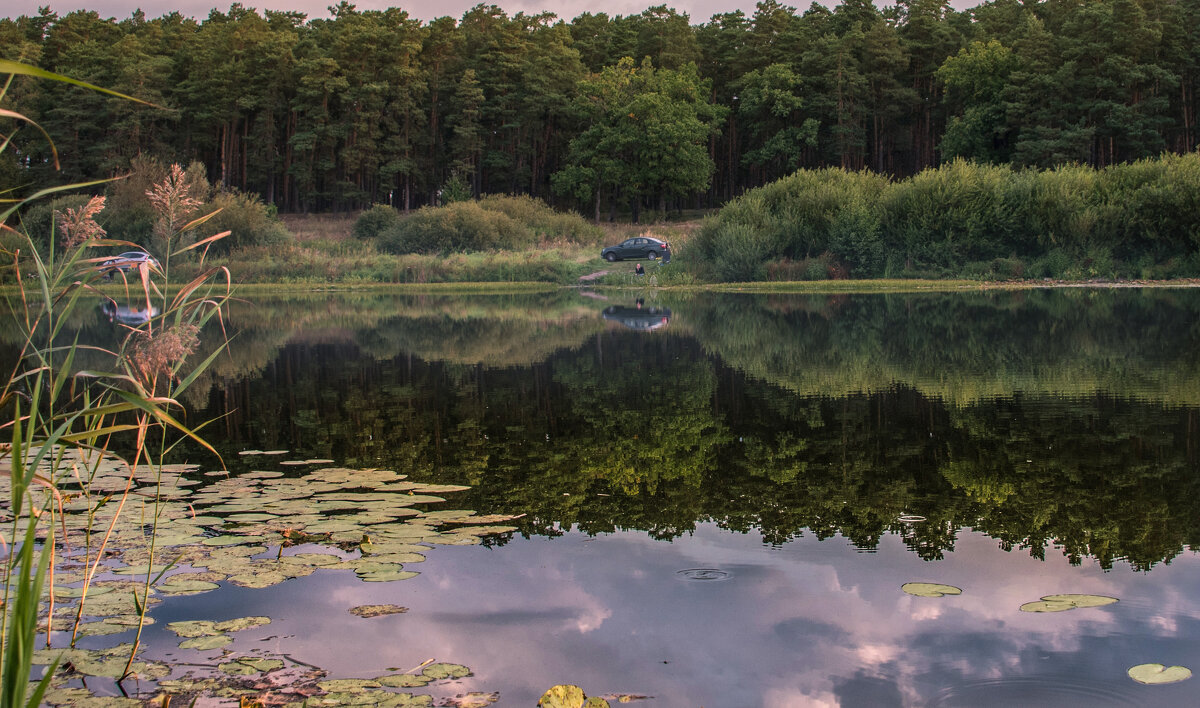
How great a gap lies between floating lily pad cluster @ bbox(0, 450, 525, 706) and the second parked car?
40.8 meters

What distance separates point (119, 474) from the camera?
30.0ft

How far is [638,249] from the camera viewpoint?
50500mm

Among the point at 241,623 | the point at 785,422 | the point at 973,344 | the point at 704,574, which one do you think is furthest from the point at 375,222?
the point at 241,623

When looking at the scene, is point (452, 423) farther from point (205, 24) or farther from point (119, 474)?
point (205, 24)

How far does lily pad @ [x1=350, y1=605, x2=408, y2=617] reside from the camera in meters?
5.68

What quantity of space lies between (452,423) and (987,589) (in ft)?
23.9

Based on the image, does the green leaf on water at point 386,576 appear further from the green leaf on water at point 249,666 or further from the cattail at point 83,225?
the cattail at point 83,225

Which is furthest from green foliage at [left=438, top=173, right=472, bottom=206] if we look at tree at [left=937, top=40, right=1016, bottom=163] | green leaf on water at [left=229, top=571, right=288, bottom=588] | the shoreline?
green leaf on water at [left=229, top=571, right=288, bottom=588]

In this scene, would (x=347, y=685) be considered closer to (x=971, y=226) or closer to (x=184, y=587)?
(x=184, y=587)

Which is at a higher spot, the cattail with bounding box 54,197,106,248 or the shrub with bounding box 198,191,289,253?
the shrub with bounding box 198,191,289,253

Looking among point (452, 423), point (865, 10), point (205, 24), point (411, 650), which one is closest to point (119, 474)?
point (452, 423)

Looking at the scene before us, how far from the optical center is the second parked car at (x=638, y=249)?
4997 centimetres

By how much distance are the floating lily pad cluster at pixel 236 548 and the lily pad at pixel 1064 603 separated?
114 inches

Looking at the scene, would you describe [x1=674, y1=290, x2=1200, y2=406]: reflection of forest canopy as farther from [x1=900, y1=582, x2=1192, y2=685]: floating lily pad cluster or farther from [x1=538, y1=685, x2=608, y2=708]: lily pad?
[x1=538, y1=685, x2=608, y2=708]: lily pad
